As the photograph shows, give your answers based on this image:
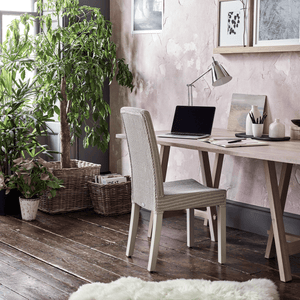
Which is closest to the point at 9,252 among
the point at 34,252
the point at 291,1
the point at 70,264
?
the point at 34,252

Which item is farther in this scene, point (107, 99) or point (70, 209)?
point (107, 99)

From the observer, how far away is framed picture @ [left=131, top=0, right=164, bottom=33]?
162 inches

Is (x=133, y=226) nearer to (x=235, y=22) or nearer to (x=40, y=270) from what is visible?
(x=40, y=270)

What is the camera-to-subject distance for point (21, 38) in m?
3.92

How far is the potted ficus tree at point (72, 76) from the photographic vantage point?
3.82 meters

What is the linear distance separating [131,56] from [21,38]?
99 centimetres

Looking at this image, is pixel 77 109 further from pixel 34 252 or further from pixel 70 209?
pixel 34 252

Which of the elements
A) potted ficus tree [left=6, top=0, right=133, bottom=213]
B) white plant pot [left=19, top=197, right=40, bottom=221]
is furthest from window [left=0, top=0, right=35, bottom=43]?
white plant pot [left=19, top=197, right=40, bottom=221]

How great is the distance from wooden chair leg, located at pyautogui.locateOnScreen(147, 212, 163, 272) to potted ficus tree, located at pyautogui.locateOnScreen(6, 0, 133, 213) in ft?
4.83

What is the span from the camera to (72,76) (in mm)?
3871

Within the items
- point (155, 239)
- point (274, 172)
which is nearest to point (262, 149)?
point (274, 172)

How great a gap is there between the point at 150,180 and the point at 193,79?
4.70ft

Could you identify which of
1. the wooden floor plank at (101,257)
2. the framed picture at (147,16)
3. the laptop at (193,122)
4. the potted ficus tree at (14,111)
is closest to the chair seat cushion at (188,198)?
the wooden floor plank at (101,257)

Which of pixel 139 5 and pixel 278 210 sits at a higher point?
pixel 139 5
